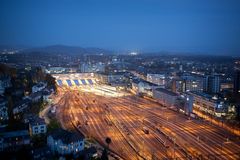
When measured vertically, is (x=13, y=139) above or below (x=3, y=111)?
below

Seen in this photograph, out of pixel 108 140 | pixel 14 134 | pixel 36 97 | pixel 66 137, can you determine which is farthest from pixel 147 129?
pixel 36 97

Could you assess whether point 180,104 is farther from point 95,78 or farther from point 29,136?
point 95,78

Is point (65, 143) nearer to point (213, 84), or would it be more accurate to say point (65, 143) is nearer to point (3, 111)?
point (3, 111)

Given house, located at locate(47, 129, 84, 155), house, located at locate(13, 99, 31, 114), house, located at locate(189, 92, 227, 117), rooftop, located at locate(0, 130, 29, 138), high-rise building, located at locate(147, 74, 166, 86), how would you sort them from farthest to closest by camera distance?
high-rise building, located at locate(147, 74, 166, 86) < house, located at locate(189, 92, 227, 117) < house, located at locate(13, 99, 31, 114) < rooftop, located at locate(0, 130, 29, 138) < house, located at locate(47, 129, 84, 155)

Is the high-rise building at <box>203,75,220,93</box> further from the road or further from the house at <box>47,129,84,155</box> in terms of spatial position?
the house at <box>47,129,84,155</box>

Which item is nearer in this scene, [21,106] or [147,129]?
[147,129]

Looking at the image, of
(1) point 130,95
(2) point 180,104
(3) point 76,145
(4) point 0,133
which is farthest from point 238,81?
(4) point 0,133

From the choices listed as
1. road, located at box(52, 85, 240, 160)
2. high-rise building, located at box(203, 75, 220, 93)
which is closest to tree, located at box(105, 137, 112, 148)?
road, located at box(52, 85, 240, 160)
